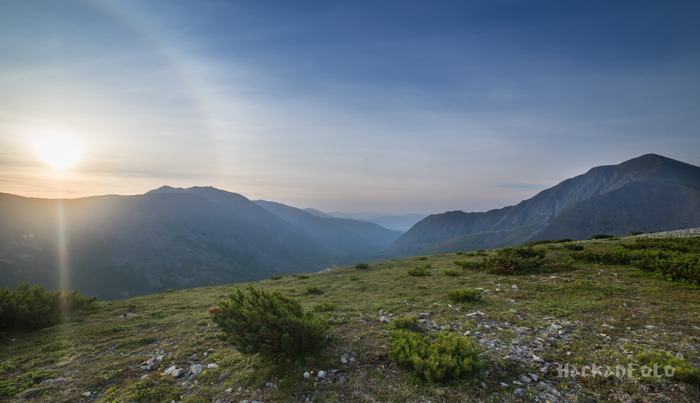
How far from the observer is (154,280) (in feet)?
513

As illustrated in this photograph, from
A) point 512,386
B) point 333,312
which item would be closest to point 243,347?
point 333,312

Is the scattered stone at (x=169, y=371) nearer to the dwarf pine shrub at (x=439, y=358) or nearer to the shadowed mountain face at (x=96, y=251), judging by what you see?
the dwarf pine shrub at (x=439, y=358)

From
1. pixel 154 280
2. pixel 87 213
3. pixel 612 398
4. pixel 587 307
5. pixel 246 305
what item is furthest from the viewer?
pixel 87 213

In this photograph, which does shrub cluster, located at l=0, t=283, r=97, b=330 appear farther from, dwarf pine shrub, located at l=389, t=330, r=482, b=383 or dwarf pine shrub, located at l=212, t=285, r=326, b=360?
dwarf pine shrub, located at l=389, t=330, r=482, b=383

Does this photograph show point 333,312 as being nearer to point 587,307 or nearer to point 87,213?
point 587,307

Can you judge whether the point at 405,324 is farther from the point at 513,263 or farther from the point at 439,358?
the point at 513,263

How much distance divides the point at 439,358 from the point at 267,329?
444 cm

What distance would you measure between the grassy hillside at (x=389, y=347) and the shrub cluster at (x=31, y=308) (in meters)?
0.80

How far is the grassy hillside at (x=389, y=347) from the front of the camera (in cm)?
587

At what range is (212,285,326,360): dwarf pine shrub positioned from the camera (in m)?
7.01

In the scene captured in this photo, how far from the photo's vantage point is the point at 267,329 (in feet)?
22.9

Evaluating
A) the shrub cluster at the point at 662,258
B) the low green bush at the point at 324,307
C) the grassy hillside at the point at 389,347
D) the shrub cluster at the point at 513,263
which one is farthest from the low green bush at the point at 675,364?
the shrub cluster at the point at 513,263

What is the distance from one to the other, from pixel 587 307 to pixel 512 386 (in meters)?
6.82

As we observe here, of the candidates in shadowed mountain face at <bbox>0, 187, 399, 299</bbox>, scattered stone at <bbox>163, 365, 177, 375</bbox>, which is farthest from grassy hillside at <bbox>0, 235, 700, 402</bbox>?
shadowed mountain face at <bbox>0, 187, 399, 299</bbox>
